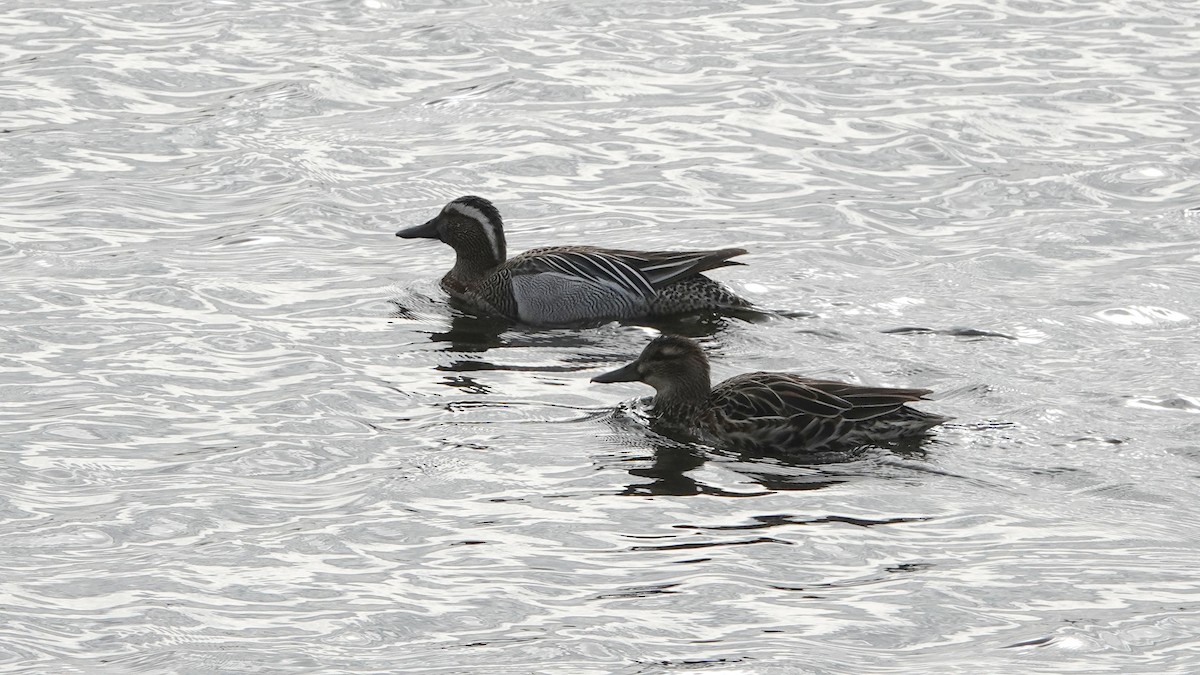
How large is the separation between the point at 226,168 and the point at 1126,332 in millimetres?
8205

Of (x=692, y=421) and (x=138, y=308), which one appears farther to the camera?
(x=138, y=308)

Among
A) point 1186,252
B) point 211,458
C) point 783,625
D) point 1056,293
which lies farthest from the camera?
point 1186,252

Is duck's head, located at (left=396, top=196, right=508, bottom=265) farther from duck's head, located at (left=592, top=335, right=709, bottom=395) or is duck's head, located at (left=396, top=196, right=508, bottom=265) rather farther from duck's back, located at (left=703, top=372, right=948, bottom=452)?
duck's back, located at (left=703, top=372, right=948, bottom=452)

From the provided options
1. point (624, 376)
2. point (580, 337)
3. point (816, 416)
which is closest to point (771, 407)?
point (816, 416)

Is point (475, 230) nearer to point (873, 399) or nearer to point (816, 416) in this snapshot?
point (816, 416)

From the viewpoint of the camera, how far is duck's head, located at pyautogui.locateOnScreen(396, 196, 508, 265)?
15617 mm

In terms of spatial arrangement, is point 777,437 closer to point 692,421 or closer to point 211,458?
point 692,421

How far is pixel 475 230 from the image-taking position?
1566cm

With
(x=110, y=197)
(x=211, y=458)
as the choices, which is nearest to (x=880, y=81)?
(x=110, y=197)

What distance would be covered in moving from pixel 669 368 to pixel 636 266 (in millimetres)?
2526

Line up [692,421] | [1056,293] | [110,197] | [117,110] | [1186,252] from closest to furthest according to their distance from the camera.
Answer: [692,421]
[1056,293]
[1186,252]
[110,197]
[117,110]

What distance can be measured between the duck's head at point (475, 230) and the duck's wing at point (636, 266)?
0.82 m

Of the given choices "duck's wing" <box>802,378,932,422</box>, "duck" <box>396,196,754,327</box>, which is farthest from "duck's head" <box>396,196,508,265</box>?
"duck's wing" <box>802,378,932,422</box>

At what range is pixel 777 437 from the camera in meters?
11.7
